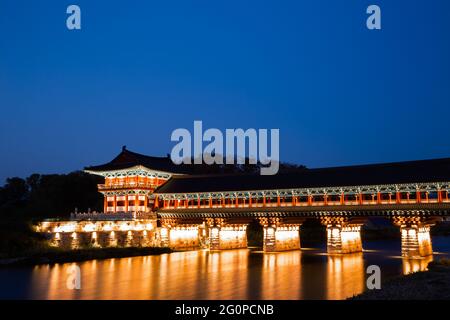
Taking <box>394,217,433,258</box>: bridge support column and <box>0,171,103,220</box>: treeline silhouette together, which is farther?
<box>0,171,103,220</box>: treeline silhouette

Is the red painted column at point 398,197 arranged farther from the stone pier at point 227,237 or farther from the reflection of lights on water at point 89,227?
the reflection of lights on water at point 89,227

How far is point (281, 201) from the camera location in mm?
44125

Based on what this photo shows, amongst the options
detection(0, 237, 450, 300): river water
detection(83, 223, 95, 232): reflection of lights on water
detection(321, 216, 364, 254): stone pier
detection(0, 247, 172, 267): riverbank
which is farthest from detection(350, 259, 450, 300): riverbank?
detection(83, 223, 95, 232): reflection of lights on water

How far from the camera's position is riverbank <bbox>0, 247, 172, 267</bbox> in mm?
35625

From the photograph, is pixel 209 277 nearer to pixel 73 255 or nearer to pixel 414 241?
pixel 73 255

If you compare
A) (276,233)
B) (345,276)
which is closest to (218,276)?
(345,276)

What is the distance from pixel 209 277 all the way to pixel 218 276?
2.21ft

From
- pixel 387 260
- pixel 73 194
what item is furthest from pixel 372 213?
pixel 73 194

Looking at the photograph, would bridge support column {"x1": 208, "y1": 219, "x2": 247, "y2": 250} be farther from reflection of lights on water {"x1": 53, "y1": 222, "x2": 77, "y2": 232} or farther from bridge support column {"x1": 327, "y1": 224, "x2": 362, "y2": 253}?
reflection of lights on water {"x1": 53, "y1": 222, "x2": 77, "y2": 232}

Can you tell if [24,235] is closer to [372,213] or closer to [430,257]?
[372,213]

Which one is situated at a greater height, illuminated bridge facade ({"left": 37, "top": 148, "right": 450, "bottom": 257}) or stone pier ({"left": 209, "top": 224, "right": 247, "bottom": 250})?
illuminated bridge facade ({"left": 37, "top": 148, "right": 450, "bottom": 257})

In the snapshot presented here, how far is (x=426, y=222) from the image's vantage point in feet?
126

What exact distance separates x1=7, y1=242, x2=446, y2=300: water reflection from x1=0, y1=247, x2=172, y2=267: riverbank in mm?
1647
